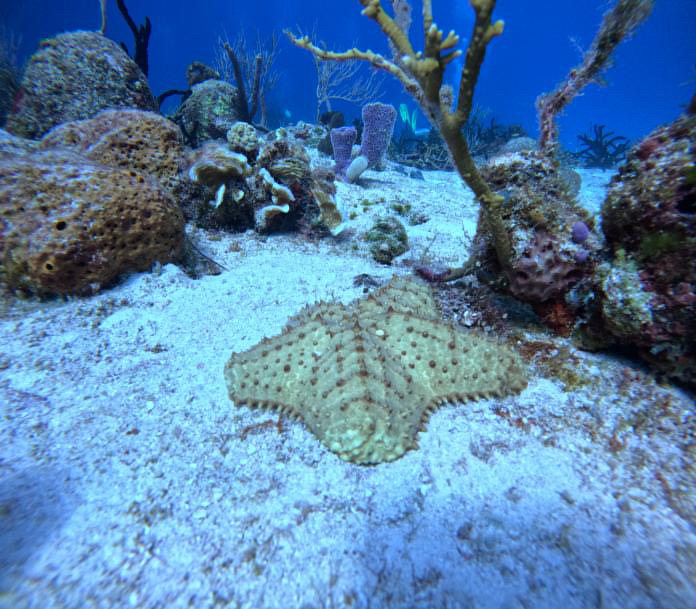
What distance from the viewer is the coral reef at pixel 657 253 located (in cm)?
234

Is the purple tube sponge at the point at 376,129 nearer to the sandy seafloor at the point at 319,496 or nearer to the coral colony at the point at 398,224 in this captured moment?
the coral colony at the point at 398,224

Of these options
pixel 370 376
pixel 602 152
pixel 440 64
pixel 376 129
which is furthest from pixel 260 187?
pixel 602 152

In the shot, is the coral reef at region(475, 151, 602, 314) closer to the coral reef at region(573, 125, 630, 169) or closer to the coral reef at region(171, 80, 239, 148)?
the coral reef at region(171, 80, 239, 148)

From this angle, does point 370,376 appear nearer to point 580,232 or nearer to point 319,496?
point 319,496

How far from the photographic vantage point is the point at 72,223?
4047 millimetres

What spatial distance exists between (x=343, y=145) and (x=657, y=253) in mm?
9617

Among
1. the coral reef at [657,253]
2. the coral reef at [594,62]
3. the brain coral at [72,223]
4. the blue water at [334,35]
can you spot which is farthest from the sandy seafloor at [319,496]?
the blue water at [334,35]

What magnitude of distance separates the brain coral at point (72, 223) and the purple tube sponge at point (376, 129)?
8.17 meters

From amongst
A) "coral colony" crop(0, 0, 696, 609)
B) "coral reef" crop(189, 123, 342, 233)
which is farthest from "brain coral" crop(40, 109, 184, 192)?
"coral colony" crop(0, 0, 696, 609)

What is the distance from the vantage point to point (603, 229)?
295 centimetres

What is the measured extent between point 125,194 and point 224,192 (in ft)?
6.69

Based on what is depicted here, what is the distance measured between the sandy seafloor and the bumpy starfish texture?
0.50 ft

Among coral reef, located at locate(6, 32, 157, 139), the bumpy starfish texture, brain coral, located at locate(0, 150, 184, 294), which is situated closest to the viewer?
the bumpy starfish texture

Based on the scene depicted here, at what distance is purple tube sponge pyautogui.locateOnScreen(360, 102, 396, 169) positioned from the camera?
410 inches
